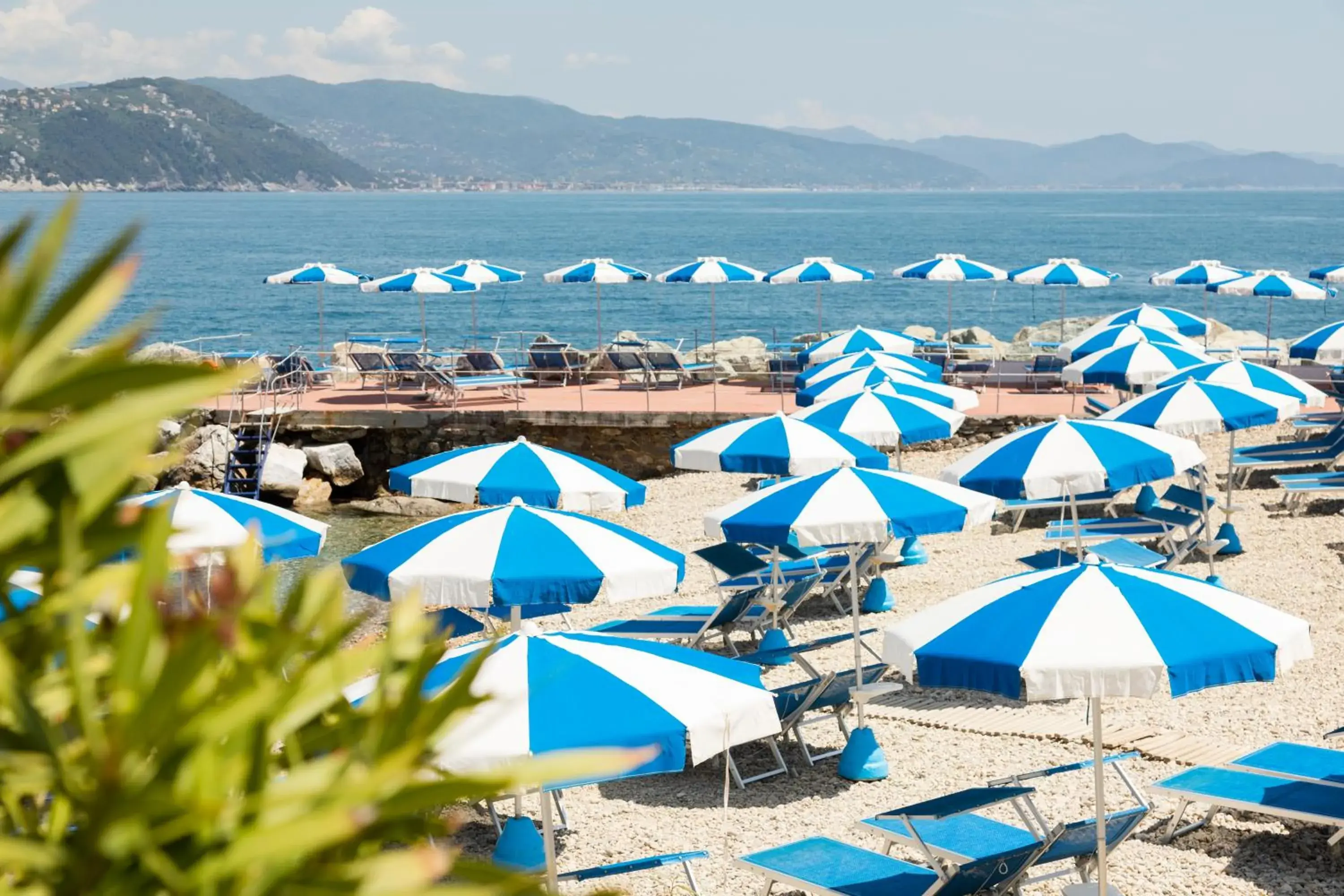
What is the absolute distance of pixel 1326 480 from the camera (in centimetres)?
1507

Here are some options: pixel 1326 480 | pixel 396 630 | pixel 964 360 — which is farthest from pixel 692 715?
pixel 964 360

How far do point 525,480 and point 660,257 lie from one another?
3516 inches

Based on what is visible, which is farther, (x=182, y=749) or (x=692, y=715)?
(x=692, y=715)

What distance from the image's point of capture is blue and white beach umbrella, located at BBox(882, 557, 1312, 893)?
530 centimetres

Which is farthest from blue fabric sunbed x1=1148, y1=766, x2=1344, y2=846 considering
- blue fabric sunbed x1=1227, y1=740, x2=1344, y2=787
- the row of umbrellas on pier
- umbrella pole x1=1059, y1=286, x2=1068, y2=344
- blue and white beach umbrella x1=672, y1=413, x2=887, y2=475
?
umbrella pole x1=1059, y1=286, x2=1068, y2=344

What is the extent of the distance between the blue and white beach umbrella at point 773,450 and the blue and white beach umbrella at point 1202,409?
2150 mm

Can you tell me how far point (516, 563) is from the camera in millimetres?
7125

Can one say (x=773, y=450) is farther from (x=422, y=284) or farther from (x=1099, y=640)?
(x=422, y=284)

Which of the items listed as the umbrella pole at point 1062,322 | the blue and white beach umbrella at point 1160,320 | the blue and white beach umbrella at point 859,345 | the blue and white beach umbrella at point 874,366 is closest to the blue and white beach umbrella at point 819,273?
the blue and white beach umbrella at point 859,345

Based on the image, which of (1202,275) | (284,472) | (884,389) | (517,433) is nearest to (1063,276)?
(1202,275)

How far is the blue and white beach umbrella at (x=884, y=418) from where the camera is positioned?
12.4 metres

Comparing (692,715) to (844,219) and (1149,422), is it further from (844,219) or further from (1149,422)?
(844,219)

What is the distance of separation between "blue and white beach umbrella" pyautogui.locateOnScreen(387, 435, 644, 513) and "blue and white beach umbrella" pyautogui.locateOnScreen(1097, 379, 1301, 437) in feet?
13.3

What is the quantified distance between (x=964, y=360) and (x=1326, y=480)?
1046 cm
